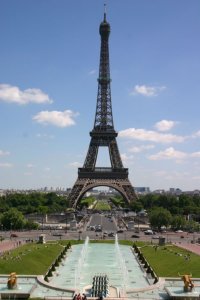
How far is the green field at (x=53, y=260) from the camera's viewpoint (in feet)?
143

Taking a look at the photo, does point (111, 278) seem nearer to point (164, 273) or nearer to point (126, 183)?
point (164, 273)

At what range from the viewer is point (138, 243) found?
66688mm

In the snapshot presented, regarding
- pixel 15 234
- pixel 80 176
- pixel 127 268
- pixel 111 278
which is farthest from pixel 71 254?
pixel 80 176

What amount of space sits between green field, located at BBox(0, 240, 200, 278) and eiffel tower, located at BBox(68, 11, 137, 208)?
52.1 metres

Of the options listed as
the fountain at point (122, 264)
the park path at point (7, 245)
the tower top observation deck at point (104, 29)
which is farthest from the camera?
the tower top observation deck at point (104, 29)

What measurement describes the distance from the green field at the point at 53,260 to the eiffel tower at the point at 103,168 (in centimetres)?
5214

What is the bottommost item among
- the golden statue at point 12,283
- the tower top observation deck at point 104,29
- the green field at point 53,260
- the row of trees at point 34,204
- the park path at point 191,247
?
the golden statue at point 12,283

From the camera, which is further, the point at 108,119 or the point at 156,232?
the point at 108,119

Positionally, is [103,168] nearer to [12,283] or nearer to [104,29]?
[104,29]

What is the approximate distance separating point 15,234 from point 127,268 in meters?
33.0

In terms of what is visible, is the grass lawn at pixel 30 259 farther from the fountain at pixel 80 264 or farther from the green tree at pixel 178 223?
the green tree at pixel 178 223

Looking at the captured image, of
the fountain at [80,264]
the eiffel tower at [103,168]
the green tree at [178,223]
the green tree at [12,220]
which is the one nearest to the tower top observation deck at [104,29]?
the eiffel tower at [103,168]

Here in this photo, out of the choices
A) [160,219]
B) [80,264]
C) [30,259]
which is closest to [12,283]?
[30,259]

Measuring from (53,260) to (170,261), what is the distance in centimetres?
1271
